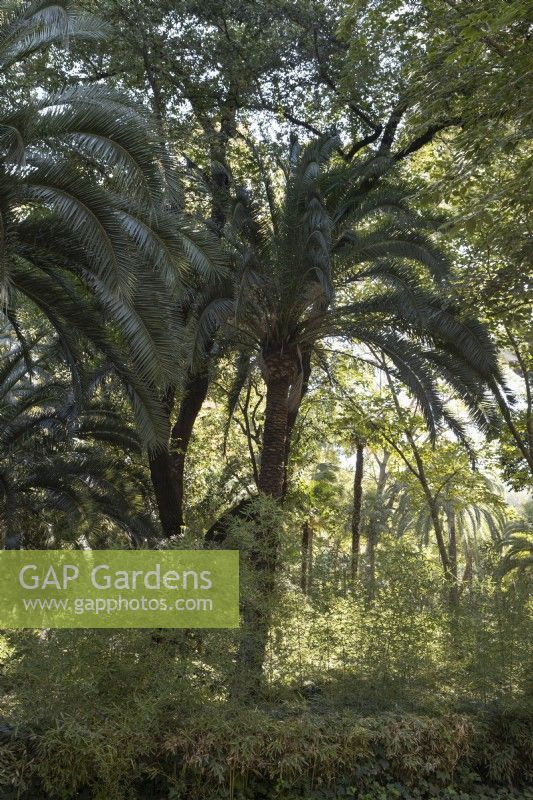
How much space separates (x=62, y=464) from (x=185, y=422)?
231 cm

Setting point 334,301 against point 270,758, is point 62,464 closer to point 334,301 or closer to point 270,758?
point 334,301

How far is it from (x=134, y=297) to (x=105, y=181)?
2750 millimetres

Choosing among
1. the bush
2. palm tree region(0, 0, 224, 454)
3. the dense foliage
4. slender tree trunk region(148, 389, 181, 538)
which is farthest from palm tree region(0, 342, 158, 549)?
the bush

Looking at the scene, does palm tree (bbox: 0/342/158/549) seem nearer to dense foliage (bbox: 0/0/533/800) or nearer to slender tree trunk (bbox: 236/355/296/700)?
dense foliage (bbox: 0/0/533/800)

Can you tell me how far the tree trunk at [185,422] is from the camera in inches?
514

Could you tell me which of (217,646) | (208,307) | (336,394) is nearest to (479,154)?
(208,307)

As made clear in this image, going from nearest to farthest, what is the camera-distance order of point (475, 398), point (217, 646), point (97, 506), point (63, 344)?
point (217, 646), point (63, 344), point (475, 398), point (97, 506)

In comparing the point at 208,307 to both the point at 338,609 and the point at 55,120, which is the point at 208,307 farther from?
the point at 338,609

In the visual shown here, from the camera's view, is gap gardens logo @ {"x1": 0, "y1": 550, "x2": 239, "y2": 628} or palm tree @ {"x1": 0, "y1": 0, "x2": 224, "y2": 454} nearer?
gap gardens logo @ {"x1": 0, "y1": 550, "x2": 239, "y2": 628}

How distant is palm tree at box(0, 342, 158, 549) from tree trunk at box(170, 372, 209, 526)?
2.65 feet

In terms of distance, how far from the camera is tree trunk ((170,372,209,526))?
514 inches

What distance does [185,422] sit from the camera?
1377cm

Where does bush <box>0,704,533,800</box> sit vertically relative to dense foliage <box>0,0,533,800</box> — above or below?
below

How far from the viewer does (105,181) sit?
10.1 meters
